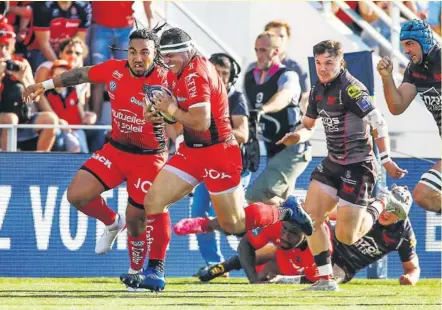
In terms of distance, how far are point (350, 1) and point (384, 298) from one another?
828cm

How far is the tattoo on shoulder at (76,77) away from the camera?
11977 mm

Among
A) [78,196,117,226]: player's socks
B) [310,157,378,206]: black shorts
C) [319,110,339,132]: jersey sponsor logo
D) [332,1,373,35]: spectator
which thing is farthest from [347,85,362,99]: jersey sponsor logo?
[332,1,373,35]: spectator

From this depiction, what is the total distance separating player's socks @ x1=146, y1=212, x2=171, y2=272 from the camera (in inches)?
436

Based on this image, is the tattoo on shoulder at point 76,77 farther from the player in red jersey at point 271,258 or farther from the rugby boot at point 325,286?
the rugby boot at point 325,286

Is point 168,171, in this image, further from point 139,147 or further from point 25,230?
point 25,230

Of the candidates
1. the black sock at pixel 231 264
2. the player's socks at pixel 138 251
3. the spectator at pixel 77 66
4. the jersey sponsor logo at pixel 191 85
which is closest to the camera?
the jersey sponsor logo at pixel 191 85

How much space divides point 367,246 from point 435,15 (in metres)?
7.28

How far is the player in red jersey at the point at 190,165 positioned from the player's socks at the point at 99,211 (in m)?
1.23

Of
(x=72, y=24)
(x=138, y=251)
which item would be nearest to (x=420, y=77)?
(x=138, y=251)

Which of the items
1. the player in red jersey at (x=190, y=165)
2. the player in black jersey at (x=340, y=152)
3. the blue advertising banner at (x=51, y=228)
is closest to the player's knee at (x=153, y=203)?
the player in red jersey at (x=190, y=165)

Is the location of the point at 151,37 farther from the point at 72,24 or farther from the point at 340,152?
the point at 72,24

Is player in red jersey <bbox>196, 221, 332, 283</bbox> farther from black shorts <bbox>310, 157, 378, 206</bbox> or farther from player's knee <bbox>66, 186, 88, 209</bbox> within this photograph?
player's knee <bbox>66, 186, 88, 209</bbox>

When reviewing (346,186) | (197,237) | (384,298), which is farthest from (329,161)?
(197,237)

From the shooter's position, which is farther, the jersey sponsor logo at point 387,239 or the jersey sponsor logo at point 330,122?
the jersey sponsor logo at point 387,239
